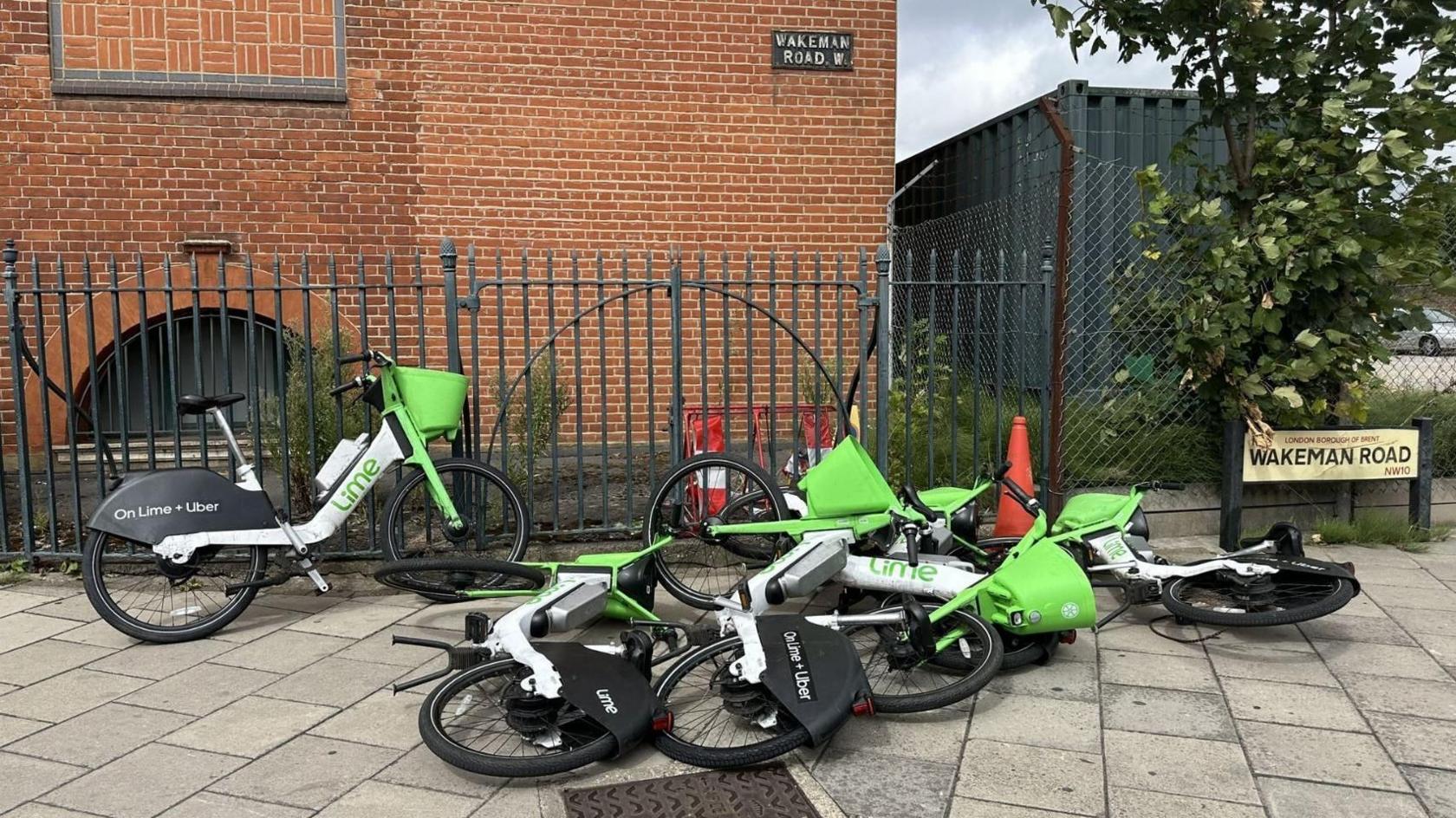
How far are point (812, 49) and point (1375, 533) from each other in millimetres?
5329

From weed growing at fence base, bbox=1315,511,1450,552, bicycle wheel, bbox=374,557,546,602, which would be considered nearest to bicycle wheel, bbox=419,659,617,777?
bicycle wheel, bbox=374,557,546,602

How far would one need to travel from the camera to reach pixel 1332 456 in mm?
6191

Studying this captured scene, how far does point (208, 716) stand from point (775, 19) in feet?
21.7

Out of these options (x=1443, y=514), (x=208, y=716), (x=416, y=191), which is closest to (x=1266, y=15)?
(x=1443, y=514)

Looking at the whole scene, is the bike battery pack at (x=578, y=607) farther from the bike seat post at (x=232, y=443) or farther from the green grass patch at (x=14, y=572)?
the green grass patch at (x=14, y=572)

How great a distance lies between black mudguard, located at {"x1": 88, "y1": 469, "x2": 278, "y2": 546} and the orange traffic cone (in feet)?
13.2

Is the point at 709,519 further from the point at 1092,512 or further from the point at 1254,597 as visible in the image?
the point at 1254,597

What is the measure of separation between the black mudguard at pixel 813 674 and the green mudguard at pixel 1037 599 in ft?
2.54

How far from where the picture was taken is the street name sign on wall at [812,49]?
823cm

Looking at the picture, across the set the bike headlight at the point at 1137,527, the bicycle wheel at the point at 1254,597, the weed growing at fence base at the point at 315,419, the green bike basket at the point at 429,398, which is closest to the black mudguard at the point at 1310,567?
the bicycle wheel at the point at 1254,597

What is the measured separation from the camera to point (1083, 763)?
329 cm

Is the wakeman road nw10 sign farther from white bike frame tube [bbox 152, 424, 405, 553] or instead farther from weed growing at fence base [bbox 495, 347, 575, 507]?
white bike frame tube [bbox 152, 424, 405, 553]

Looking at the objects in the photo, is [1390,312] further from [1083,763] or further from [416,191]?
[416,191]

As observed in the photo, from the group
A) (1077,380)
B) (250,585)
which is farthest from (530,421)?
(1077,380)
